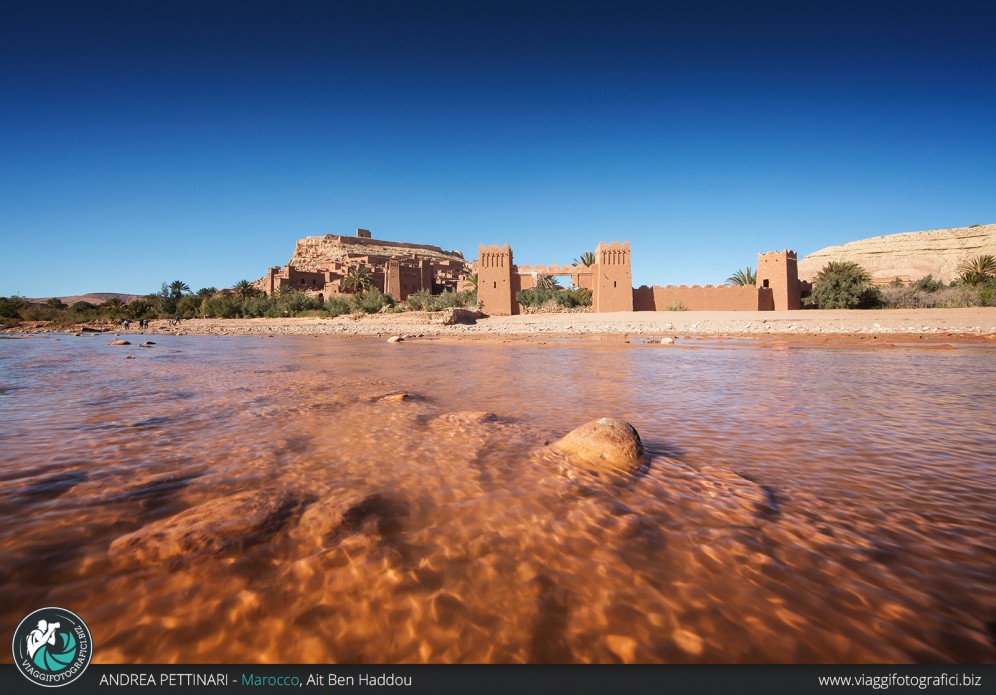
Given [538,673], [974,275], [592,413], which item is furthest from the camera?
[974,275]

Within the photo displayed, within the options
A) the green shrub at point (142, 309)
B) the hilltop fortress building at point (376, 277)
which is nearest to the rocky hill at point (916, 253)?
the hilltop fortress building at point (376, 277)

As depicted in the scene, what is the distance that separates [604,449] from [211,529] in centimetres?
243

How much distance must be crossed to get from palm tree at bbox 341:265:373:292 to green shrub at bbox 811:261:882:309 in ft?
146

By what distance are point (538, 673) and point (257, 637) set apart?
94 cm

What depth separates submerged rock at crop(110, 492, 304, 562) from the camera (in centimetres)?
195

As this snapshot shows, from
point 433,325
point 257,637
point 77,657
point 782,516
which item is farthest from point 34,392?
point 433,325

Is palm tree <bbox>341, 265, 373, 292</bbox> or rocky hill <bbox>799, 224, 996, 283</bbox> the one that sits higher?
rocky hill <bbox>799, 224, 996, 283</bbox>

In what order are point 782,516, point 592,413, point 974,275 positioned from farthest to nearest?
point 974,275 < point 592,413 < point 782,516

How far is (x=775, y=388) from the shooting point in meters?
6.29

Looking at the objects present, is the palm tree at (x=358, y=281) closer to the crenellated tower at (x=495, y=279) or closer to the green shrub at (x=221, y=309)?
the green shrub at (x=221, y=309)

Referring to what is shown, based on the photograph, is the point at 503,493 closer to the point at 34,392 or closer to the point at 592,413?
the point at 592,413

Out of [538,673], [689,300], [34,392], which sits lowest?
[538,673]

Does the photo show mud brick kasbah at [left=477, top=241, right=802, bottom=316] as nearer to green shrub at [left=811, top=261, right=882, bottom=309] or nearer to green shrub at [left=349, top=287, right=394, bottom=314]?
green shrub at [left=811, top=261, right=882, bottom=309]

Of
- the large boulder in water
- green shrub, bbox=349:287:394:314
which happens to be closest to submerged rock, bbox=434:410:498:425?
the large boulder in water
